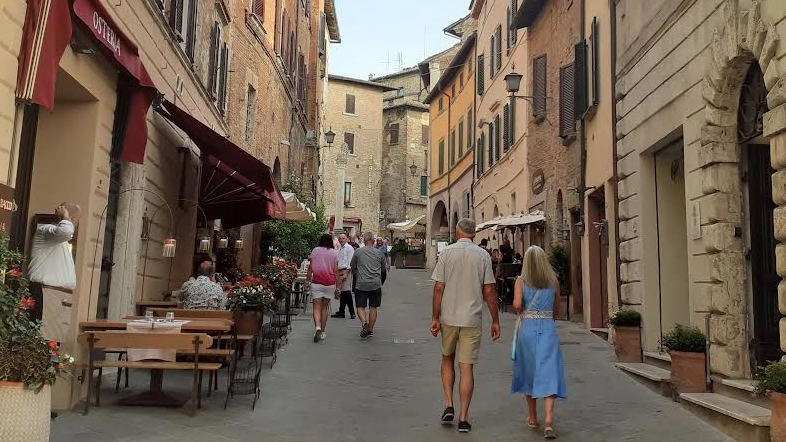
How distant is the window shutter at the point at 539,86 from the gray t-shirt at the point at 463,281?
11177 millimetres

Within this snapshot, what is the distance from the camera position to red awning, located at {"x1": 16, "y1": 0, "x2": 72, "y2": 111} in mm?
5008

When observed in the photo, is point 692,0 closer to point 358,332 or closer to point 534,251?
point 534,251

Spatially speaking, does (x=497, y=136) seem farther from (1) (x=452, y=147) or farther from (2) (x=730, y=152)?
(2) (x=730, y=152)

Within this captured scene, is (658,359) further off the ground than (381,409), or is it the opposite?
(658,359)

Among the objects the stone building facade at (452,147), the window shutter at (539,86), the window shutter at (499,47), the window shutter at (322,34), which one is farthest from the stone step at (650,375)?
the window shutter at (322,34)

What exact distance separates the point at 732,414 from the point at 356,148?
44.4m

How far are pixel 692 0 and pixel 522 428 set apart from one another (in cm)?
492

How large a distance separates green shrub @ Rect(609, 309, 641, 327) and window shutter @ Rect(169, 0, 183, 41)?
756 centimetres

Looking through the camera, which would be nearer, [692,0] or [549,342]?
[549,342]

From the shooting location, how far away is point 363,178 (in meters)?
50.0

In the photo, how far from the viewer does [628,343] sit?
901cm

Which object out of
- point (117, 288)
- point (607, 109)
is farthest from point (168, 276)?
point (607, 109)

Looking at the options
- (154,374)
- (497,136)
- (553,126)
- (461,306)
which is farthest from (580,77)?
(497,136)

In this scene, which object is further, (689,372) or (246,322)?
(246,322)
